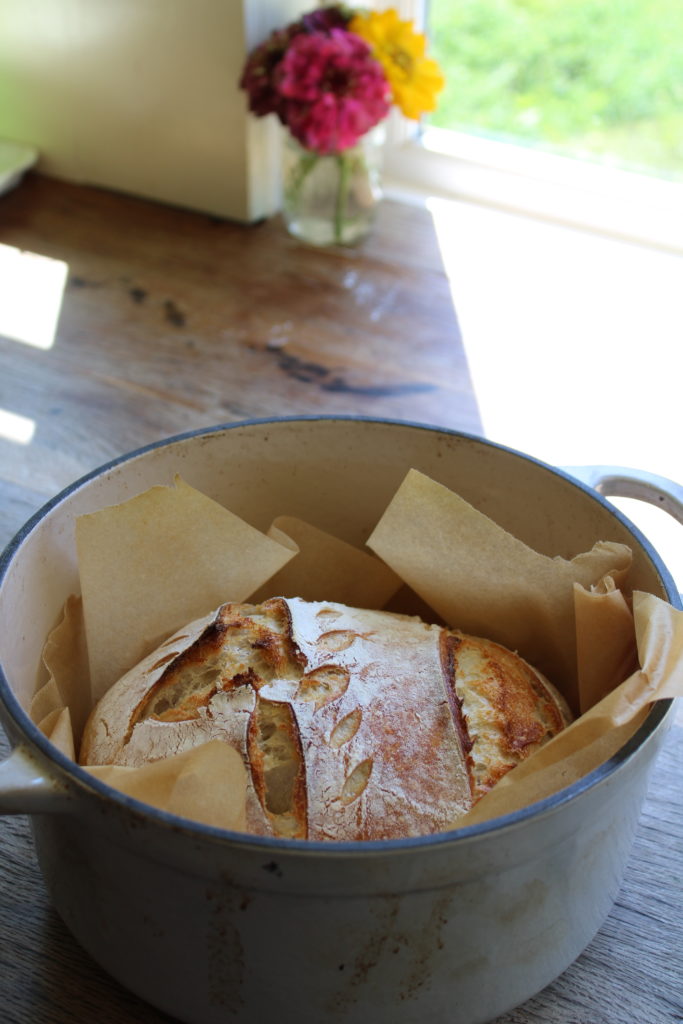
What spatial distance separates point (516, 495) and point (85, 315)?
76 centimetres

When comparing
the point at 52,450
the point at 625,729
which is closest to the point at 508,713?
the point at 625,729

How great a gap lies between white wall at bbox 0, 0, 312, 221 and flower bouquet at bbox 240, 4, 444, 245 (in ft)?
0.27

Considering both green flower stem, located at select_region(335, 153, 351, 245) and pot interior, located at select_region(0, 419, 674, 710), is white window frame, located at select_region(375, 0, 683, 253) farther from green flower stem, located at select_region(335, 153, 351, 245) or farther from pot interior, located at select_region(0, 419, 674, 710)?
pot interior, located at select_region(0, 419, 674, 710)

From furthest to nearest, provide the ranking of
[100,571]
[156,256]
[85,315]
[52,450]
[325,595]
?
[156,256] → [85,315] → [52,450] → [325,595] → [100,571]

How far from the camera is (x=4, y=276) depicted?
132cm

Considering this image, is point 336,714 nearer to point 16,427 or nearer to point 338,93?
point 16,427

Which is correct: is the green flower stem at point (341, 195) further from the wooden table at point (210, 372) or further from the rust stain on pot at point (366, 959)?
Answer: the rust stain on pot at point (366, 959)

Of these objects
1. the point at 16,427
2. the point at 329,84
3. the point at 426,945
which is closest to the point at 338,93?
the point at 329,84

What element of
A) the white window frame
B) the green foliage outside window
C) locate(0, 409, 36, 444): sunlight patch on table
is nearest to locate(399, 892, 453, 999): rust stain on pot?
locate(0, 409, 36, 444): sunlight patch on table

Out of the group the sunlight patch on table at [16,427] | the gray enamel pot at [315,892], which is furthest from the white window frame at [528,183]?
the gray enamel pot at [315,892]

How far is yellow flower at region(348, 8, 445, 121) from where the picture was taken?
4.25 feet

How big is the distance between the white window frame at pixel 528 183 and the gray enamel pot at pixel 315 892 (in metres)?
0.95

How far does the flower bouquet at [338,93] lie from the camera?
1.26m

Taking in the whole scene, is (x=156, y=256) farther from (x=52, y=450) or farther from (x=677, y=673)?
(x=677, y=673)
